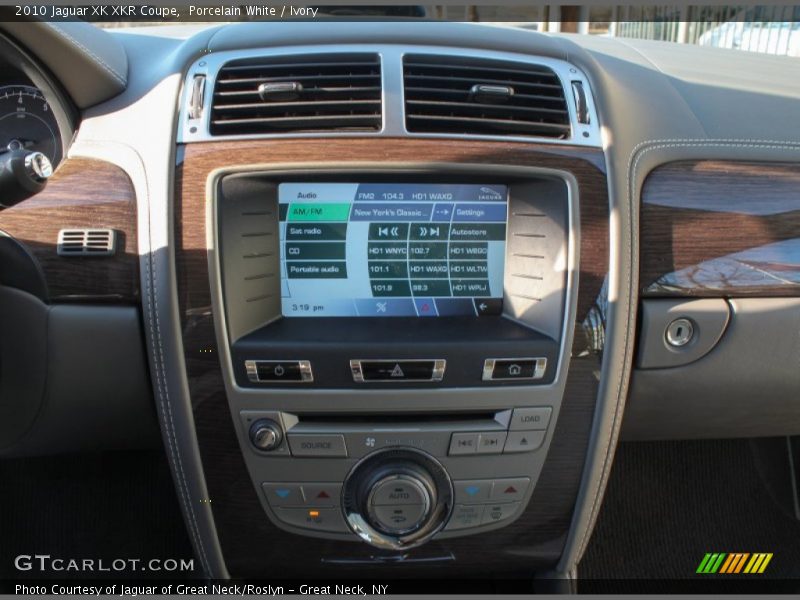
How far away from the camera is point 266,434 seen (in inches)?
61.8

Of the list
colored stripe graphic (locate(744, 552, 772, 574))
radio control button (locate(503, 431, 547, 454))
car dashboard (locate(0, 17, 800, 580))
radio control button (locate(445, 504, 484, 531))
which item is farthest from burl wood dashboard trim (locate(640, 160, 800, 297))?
colored stripe graphic (locate(744, 552, 772, 574))

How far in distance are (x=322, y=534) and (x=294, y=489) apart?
0.52 feet

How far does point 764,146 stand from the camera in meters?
1.61

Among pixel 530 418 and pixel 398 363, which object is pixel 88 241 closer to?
pixel 398 363

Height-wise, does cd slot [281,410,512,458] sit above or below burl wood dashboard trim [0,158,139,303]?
below

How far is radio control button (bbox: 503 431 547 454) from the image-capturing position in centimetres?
161

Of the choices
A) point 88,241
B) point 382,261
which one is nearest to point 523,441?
point 382,261

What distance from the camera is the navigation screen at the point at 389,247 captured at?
152 cm

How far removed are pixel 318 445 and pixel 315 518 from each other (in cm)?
23

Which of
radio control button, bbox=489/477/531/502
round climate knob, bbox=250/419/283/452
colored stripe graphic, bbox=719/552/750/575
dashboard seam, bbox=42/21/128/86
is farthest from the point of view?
colored stripe graphic, bbox=719/552/750/575

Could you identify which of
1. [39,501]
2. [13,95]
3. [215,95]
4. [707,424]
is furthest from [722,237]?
[39,501]

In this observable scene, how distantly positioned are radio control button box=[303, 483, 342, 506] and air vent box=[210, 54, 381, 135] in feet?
2.76

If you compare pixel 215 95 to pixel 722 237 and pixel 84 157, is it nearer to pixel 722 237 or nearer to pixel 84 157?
pixel 84 157

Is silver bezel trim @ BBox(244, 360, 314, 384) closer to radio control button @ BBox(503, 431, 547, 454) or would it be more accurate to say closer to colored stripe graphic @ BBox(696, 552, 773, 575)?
radio control button @ BBox(503, 431, 547, 454)
